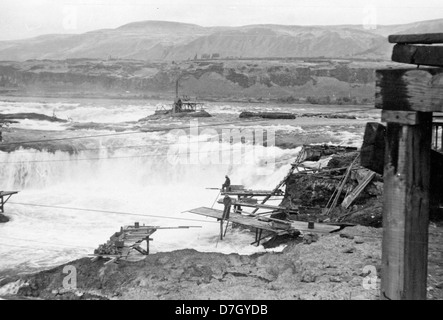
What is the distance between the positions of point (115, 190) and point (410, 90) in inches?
1002

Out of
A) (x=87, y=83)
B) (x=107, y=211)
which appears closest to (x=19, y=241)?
(x=107, y=211)

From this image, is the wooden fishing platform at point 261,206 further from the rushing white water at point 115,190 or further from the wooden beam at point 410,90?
the wooden beam at point 410,90

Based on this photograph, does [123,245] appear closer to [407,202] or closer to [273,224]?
[273,224]

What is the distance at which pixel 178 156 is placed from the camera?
30.5m

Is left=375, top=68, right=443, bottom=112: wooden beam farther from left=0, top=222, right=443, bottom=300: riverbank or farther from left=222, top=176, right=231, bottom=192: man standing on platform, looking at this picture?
left=222, top=176, right=231, bottom=192: man standing on platform

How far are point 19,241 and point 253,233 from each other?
26.5 feet

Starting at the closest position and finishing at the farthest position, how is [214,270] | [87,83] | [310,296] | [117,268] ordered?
[310,296] → [214,270] → [117,268] → [87,83]

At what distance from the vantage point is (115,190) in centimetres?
2797

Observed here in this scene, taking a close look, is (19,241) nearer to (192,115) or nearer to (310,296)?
(310,296)

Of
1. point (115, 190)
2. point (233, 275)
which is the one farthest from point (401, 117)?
point (115, 190)

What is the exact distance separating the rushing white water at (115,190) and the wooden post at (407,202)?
11807mm

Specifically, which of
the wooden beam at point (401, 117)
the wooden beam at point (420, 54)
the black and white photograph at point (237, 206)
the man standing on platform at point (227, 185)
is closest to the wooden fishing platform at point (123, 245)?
the black and white photograph at point (237, 206)

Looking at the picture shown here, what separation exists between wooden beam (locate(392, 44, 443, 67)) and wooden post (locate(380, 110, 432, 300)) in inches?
13.6

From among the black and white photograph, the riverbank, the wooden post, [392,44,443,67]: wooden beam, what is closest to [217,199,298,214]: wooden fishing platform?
the black and white photograph
